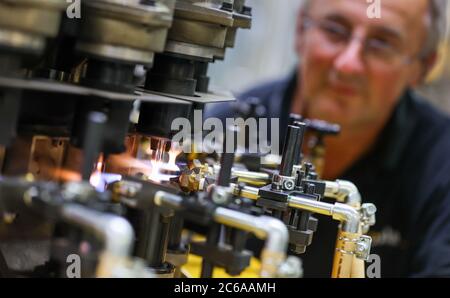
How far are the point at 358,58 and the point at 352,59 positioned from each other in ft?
0.07

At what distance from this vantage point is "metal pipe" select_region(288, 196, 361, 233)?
131 centimetres

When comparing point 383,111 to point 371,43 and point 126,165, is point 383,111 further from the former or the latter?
point 126,165

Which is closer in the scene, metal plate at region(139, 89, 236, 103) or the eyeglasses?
metal plate at region(139, 89, 236, 103)

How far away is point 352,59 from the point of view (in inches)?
106

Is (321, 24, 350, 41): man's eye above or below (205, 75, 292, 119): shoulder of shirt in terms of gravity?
above

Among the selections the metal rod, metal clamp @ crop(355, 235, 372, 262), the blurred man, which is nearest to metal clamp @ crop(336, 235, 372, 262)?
metal clamp @ crop(355, 235, 372, 262)

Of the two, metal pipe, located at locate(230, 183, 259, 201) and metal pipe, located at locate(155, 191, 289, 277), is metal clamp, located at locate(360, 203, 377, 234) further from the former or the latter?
metal pipe, located at locate(155, 191, 289, 277)

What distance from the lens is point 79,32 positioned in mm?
1170

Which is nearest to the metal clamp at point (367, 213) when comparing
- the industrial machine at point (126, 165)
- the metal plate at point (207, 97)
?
the industrial machine at point (126, 165)

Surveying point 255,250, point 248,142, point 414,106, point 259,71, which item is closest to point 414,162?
point 414,106

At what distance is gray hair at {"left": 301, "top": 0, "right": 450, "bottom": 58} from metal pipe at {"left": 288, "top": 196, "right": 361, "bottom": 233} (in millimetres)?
1801

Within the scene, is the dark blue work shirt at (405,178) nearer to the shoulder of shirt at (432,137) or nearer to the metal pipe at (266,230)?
the shoulder of shirt at (432,137)
